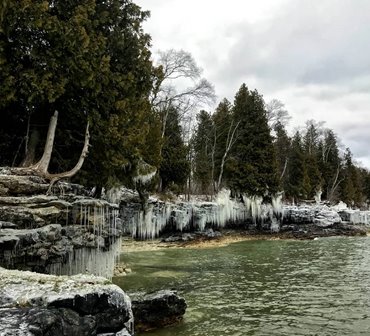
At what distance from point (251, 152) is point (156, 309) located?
35959mm

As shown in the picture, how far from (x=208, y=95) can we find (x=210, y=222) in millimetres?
11678

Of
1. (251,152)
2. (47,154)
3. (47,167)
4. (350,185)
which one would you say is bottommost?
(47,167)

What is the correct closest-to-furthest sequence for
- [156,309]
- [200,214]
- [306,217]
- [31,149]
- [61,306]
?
[61,306] < [156,309] < [31,149] < [200,214] < [306,217]

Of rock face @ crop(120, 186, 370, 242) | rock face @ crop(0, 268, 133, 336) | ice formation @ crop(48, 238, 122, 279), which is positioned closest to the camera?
rock face @ crop(0, 268, 133, 336)

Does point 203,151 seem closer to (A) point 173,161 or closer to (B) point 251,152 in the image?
(B) point 251,152

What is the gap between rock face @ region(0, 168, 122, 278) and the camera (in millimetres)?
9269

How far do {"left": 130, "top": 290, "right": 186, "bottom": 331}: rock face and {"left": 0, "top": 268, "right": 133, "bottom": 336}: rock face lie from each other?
424cm

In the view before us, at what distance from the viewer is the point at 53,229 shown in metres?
10.1

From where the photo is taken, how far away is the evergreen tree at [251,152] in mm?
41531

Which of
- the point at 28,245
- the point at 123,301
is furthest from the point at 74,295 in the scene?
the point at 28,245

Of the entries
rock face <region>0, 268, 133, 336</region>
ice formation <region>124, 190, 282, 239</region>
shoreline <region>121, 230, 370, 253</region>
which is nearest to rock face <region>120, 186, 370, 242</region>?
ice formation <region>124, 190, 282, 239</region>

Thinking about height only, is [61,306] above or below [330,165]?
below

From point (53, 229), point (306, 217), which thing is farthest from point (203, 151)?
point (53, 229)

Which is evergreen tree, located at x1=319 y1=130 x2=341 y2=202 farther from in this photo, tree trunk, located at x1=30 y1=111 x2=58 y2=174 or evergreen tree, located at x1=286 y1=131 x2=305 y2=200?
tree trunk, located at x1=30 y1=111 x2=58 y2=174
